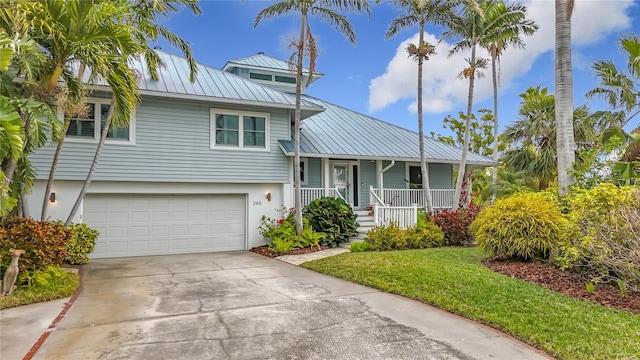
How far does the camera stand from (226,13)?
15.3 meters

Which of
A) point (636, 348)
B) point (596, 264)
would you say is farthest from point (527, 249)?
point (636, 348)

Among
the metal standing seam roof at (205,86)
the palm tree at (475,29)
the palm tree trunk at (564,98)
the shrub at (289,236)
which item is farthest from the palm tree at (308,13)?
the palm tree trunk at (564,98)

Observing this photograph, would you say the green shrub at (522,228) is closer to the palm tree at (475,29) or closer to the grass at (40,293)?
the palm tree at (475,29)

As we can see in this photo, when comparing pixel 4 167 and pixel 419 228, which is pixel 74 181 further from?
pixel 419 228

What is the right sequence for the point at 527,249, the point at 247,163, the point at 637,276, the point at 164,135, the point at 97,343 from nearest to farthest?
the point at 97,343 < the point at 637,276 < the point at 527,249 < the point at 164,135 < the point at 247,163

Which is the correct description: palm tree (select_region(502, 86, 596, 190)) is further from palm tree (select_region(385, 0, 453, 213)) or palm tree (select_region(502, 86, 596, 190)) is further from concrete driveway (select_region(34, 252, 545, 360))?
concrete driveway (select_region(34, 252, 545, 360))

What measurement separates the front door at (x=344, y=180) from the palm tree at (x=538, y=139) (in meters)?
6.92

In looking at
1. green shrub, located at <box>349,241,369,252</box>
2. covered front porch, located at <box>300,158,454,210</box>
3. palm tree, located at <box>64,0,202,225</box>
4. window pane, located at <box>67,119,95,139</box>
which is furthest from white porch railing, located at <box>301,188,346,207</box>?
window pane, located at <box>67,119,95,139</box>

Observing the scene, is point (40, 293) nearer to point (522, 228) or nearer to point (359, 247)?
point (359, 247)

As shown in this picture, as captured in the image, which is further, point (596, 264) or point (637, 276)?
point (596, 264)

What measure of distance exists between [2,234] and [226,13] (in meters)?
11.4

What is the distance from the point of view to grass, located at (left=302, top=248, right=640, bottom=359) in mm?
4512

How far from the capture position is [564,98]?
8898mm

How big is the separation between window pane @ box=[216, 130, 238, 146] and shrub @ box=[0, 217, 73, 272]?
604 centimetres
